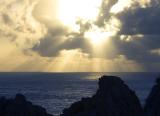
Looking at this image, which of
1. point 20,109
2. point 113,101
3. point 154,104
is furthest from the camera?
point 20,109

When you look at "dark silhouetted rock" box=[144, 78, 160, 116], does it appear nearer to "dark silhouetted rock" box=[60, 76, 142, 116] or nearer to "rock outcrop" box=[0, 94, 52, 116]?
"dark silhouetted rock" box=[60, 76, 142, 116]

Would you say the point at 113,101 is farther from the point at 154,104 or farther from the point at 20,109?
the point at 20,109

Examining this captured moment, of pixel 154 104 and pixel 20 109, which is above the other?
pixel 154 104

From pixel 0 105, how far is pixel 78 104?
923cm

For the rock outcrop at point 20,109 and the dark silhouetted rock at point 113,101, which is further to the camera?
the rock outcrop at point 20,109

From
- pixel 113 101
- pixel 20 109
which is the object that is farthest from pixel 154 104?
pixel 20 109

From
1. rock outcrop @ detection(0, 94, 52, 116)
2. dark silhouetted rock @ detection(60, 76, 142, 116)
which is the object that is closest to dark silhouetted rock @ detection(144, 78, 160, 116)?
dark silhouetted rock @ detection(60, 76, 142, 116)

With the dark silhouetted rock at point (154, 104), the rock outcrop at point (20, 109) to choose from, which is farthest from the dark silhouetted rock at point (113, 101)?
the rock outcrop at point (20, 109)

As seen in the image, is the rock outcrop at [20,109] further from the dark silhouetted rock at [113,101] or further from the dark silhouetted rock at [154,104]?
the dark silhouetted rock at [154,104]

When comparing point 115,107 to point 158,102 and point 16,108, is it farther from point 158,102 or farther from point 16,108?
point 16,108

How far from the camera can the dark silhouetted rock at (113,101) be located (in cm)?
4753

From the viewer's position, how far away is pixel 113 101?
158 ft

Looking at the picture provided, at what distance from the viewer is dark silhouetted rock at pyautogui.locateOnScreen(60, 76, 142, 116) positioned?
156ft

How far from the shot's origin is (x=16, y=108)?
5378 centimetres
